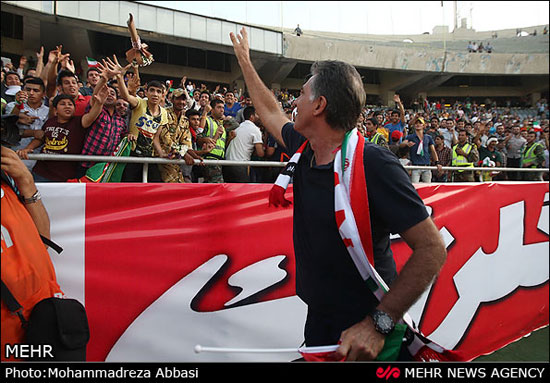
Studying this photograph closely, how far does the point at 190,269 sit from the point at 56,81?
100 inches

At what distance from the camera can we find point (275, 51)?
20594 millimetres

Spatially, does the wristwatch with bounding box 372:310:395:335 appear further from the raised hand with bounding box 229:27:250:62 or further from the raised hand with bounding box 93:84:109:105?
the raised hand with bounding box 93:84:109:105

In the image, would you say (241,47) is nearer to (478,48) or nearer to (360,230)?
(360,230)

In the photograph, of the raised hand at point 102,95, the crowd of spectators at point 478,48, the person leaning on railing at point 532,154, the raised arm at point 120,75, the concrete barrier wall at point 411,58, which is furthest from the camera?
the crowd of spectators at point 478,48

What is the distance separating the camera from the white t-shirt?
201 inches

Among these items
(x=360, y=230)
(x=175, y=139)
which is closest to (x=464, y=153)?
(x=175, y=139)

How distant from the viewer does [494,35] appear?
149ft

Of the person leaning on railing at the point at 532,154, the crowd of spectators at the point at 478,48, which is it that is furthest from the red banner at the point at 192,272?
the crowd of spectators at the point at 478,48

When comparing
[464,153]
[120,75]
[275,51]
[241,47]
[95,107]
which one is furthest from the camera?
[275,51]

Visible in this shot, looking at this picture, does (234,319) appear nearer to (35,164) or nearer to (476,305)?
(35,164)

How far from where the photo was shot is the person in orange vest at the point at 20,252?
1365 millimetres

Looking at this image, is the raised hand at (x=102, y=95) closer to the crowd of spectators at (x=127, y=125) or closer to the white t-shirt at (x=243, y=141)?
the crowd of spectators at (x=127, y=125)
